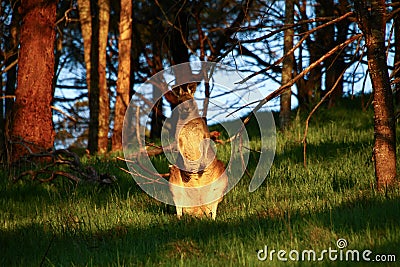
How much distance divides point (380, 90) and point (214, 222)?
2.24 meters

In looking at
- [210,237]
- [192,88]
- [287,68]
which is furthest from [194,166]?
[287,68]

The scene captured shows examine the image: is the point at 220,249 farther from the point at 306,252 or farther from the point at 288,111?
the point at 288,111

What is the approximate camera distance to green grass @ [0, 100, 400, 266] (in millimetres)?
4465

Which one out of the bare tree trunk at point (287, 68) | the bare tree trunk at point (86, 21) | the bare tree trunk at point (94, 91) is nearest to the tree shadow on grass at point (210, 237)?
the bare tree trunk at point (287, 68)

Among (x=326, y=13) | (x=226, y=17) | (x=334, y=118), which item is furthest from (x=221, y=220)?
(x=226, y=17)

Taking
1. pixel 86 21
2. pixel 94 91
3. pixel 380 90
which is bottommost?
pixel 380 90

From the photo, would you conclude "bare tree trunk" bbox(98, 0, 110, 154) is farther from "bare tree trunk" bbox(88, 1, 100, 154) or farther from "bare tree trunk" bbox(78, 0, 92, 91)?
"bare tree trunk" bbox(78, 0, 92, 91)

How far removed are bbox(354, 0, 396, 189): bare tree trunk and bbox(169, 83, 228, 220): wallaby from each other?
1.71 metres

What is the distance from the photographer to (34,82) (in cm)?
1045

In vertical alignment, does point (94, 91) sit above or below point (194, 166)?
above

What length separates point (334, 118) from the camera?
40.1 feet

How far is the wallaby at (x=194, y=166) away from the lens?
5.30m

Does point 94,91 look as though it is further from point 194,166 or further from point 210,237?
point 210,237

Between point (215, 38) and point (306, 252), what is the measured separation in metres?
15.1
